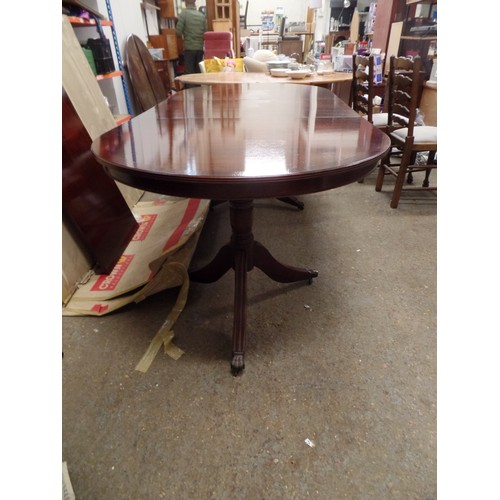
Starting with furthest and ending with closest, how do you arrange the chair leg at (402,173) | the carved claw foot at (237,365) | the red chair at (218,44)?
the red chair at (218,44)
the chair leg at (402,173)
the carved claw foot at (237,365)

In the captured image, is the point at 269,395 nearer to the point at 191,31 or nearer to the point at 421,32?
the point at 421,32

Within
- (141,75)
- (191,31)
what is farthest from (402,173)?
(191,31)

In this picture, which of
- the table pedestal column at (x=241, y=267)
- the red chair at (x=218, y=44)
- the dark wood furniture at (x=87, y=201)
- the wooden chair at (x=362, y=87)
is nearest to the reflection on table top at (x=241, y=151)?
the table pedestal column at (x=241, y=267)

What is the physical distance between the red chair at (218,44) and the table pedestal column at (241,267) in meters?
3.80

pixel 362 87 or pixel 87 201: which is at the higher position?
pixel 362 87

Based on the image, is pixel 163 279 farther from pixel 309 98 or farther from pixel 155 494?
pixel 309 98

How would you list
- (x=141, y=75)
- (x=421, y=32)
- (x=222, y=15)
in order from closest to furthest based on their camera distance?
1. (x=421, y=32)
2. (x=141, y=75)
3. (x=222, y=15)

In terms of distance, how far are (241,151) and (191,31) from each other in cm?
486

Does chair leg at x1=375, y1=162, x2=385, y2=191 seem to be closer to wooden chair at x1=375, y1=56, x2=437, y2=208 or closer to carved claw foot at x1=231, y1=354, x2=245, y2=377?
wooden chair at x1=375, y1=56, x2=437, y2=208

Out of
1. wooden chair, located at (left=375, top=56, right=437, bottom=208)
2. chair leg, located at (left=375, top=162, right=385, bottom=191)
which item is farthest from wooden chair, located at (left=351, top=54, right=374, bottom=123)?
chair leg, located at (left=375, top=162, right=385, bottom=191)

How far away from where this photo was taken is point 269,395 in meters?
Result: 1.04

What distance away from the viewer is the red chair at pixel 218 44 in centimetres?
412

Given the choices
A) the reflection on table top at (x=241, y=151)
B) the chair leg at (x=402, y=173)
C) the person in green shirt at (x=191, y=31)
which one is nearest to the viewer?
the reflection on table top at (x=241, y=151)

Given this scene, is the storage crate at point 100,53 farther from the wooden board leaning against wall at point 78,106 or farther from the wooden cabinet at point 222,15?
the wooden cabinet at point 222,15
